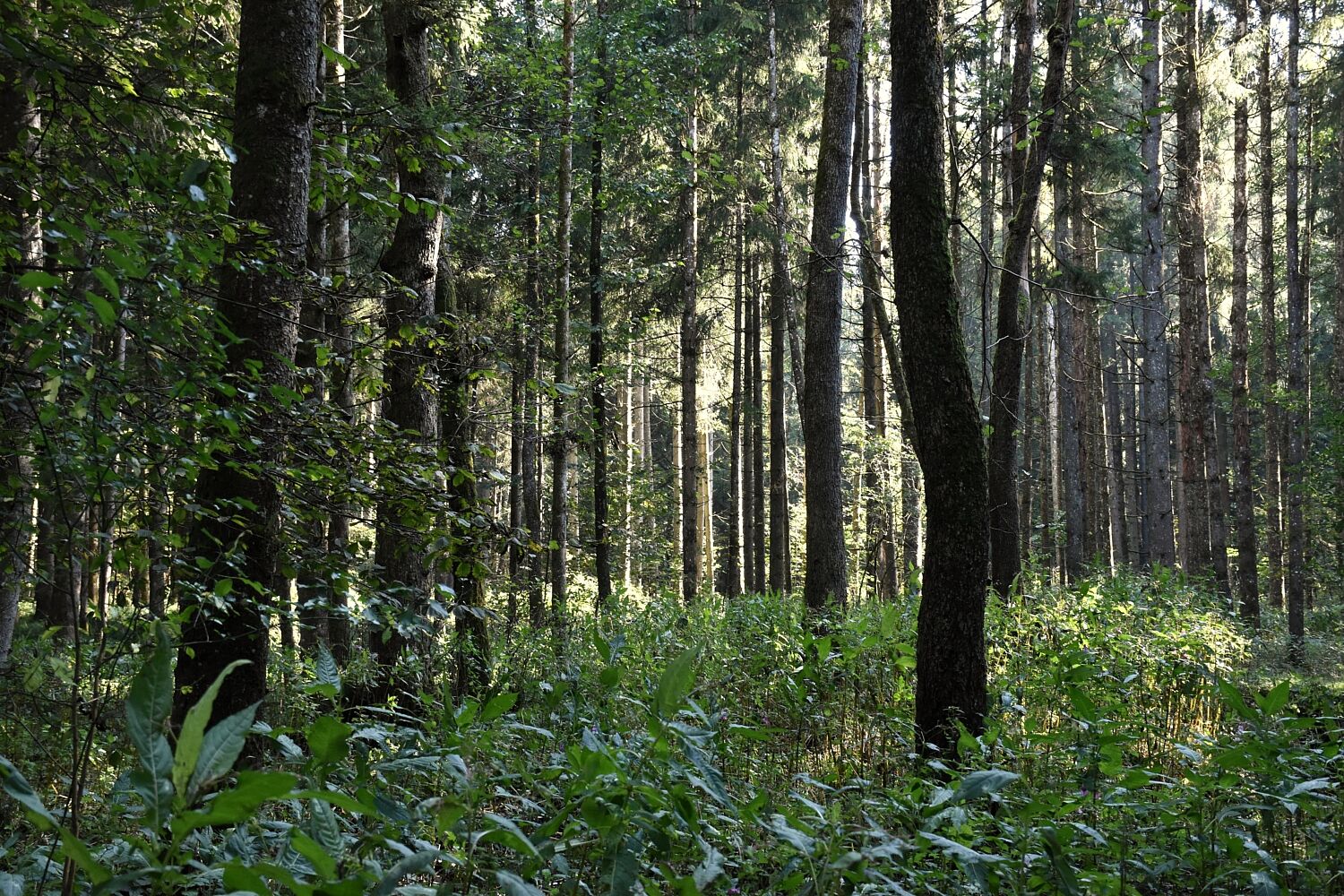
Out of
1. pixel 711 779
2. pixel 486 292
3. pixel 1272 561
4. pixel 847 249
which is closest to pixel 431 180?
pixel 847 249

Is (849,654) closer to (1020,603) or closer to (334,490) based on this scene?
(334,490)

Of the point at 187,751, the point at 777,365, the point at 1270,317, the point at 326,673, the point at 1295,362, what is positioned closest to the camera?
the point at 187,751

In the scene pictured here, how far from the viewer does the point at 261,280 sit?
13.3 ft

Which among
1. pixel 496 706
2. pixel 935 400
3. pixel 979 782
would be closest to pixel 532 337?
pixel 935 400

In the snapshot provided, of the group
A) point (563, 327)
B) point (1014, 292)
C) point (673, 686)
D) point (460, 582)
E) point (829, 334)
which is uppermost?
point (563, 327)

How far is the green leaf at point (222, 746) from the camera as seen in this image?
1.32 m

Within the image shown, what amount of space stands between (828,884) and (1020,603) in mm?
7819

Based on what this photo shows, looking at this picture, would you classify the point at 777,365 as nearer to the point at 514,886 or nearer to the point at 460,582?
the point at 460,582

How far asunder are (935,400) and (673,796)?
10.4 feet

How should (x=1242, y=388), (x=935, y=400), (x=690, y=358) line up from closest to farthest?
(x=935, y=400)
(x=1242, y=388)
(x=690, y=358)

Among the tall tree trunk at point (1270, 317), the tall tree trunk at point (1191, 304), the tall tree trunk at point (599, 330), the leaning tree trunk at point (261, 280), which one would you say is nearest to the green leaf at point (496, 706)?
the leaning tree trunk at point (261, 280)

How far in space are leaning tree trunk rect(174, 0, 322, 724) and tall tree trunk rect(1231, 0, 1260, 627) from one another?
1758 centimetres

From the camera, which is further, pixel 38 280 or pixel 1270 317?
pixel 1270 317

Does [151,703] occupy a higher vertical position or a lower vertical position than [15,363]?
lower
